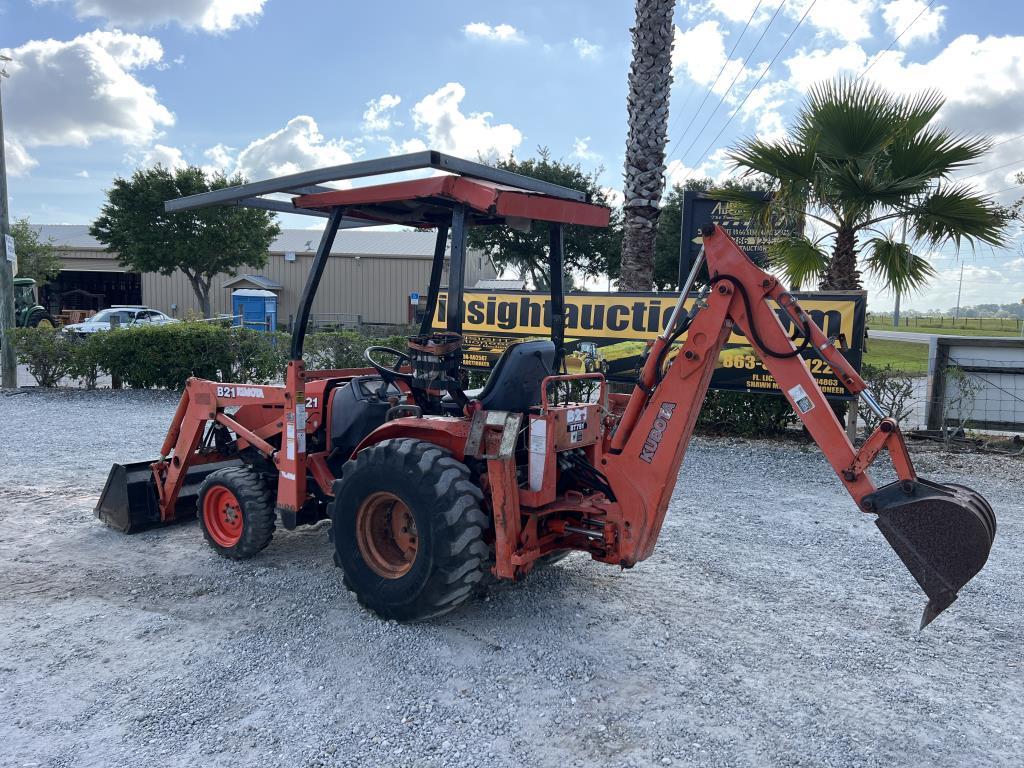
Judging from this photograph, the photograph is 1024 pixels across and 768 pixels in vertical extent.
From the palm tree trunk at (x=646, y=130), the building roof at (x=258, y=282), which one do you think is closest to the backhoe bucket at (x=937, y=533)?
the palm tree trunk at (x=646, y=130)

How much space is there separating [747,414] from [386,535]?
22.5ft

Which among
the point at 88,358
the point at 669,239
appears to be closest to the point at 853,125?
the point at 88,358

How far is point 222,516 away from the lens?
5.32 m

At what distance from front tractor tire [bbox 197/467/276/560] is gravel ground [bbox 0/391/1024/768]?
0.15 meters

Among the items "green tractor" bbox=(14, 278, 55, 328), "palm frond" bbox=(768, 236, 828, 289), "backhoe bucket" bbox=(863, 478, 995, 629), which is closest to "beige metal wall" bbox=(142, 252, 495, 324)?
"green tractor" bbox=(14, 278, 55, 328)

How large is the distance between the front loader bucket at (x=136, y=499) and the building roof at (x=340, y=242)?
102 feet

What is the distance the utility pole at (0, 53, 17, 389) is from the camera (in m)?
13.2

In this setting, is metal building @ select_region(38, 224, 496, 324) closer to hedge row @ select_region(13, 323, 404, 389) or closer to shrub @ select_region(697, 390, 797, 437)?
hedge row @ select_region(13, 323, 404, 389)

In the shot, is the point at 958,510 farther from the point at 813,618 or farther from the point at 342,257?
the point at 342,257

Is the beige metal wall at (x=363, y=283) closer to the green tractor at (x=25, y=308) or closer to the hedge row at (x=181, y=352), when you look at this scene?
the green tractor at (x=25, y=308)

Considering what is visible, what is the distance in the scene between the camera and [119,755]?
295cm

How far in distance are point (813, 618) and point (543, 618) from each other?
5.11ft

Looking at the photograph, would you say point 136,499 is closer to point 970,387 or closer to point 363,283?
point 970,387

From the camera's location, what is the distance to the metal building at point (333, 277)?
3831 cm
